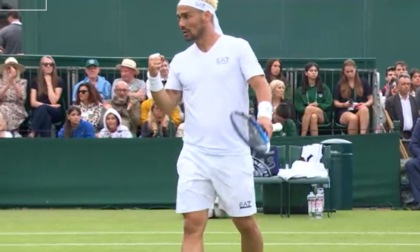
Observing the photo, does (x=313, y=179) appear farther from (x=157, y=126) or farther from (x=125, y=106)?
(x=125, y=106)

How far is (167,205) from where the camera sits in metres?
16.6

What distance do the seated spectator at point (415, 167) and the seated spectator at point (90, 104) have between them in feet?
14.4

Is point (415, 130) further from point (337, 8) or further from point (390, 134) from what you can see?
point (337, 8)

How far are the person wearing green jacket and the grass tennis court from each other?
169 cm

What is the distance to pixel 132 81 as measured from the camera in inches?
689

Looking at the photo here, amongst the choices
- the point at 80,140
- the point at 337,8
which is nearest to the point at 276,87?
the point at 80,140

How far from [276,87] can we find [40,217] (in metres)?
3.79

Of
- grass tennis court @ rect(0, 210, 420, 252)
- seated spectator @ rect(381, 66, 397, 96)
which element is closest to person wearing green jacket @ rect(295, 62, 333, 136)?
grass tennis court @ rect(0, 210, 420, 252)

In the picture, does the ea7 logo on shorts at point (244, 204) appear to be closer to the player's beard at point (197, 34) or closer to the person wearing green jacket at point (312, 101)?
the player's beard at point (197, 34)

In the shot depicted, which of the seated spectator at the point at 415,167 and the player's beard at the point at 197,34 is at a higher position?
the player's beard at the point at 197,34

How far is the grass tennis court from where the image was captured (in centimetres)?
1202

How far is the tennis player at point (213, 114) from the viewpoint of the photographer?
7984mm

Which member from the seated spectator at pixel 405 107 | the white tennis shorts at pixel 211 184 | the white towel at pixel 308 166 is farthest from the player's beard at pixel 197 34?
the seated spectator at pixel 405 107

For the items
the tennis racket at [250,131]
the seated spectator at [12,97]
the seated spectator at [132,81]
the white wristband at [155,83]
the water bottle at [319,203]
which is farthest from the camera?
the seated spectator at [132,81]
